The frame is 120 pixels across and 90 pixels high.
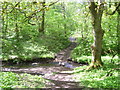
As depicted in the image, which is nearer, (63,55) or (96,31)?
(96,31)

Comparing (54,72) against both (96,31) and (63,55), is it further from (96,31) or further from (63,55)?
(63,55)

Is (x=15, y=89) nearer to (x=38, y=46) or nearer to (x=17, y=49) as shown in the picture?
(x=17, y=49)

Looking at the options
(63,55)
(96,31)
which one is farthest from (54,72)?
(63,55)

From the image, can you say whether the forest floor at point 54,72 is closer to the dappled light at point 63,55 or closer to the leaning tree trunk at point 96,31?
the dappled light at point 63,55

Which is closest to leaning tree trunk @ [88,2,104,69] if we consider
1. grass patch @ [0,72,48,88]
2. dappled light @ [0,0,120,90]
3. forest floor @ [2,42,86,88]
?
dappled light @ [0,0,120,90]

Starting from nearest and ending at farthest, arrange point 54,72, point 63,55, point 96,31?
point 96,31 → point 54,72 → point 63,55

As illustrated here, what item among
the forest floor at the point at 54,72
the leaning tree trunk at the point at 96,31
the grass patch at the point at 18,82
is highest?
the leaning tree trunk at the point at 96,31

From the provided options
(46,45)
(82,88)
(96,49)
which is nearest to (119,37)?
(96,49)

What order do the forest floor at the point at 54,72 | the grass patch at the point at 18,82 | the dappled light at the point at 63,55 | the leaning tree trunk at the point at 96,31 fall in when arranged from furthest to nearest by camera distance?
1. the leaning tree trunk at the point at 96,31
2. the dappled light at the point at 63,55
3. the forest floor at the point at 54,72
4. the grass patch at the point at 18,82

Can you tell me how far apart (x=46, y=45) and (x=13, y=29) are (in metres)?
4.41

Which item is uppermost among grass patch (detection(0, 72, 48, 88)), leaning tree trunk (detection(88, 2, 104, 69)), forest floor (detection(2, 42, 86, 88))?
leaning tree trunk (detection(88, 2, 104, 69))

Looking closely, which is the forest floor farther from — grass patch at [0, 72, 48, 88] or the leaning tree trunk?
the leaning tree trunk

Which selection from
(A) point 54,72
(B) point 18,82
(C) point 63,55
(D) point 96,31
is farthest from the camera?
(C) point 63,55

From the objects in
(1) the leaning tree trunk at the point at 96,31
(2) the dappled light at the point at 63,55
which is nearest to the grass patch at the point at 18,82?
(2) the dappled light at the point at 63,55
